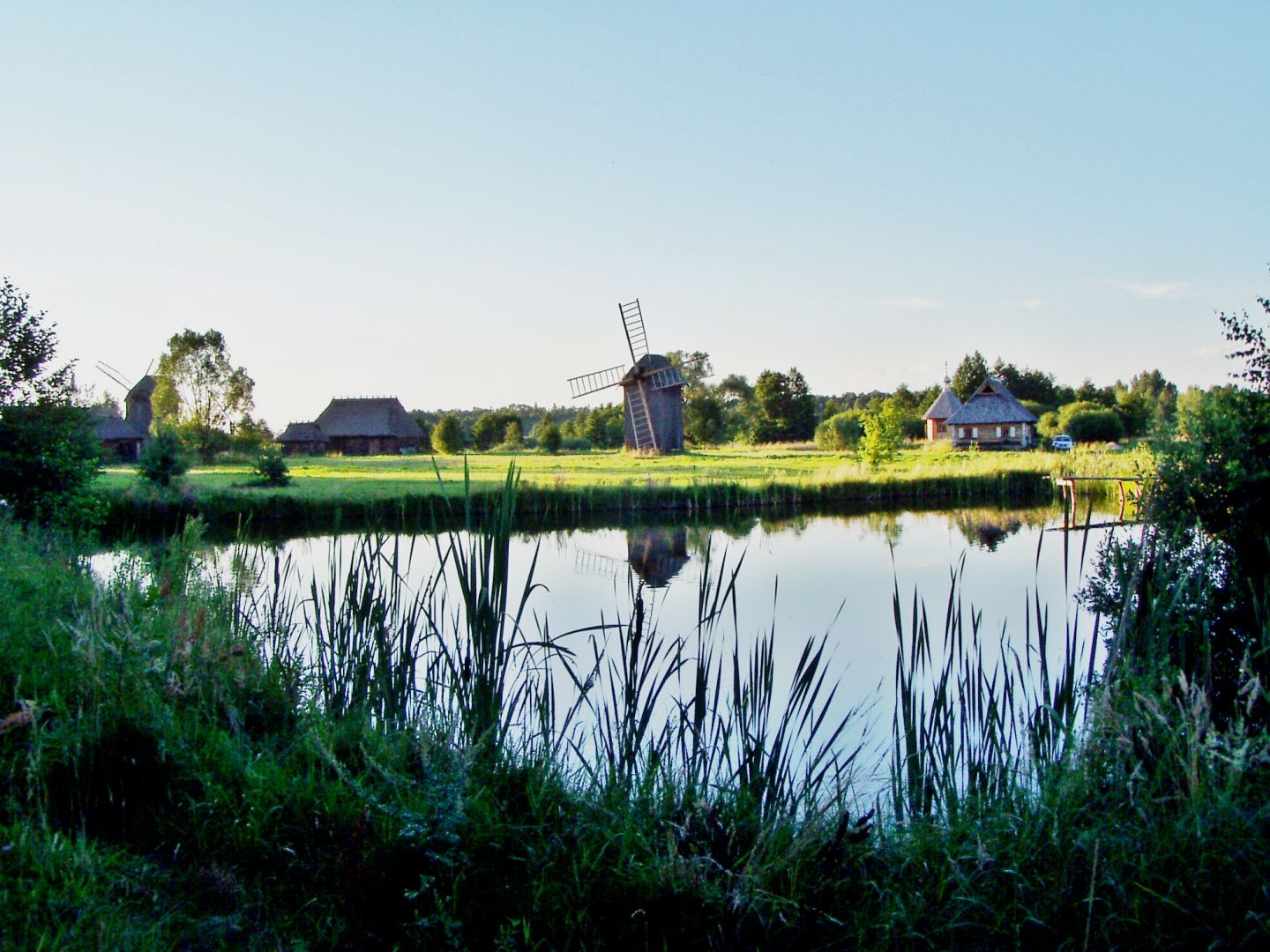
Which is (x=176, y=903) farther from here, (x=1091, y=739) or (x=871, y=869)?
(x=1091, y=739)

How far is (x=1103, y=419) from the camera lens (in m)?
40.7

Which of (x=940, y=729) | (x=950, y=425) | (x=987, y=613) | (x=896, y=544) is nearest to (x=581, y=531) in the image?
(x=896, y=544)

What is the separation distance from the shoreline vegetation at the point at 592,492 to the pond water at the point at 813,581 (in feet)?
4.68

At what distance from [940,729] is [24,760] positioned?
2.92 m

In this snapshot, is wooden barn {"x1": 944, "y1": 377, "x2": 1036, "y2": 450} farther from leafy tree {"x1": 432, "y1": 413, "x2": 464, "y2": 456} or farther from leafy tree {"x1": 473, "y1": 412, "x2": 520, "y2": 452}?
leafy tree {"x1": 432, "y1": 413, "x2": 464, "y2": 456}

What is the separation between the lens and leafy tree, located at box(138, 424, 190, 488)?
18.1 meters

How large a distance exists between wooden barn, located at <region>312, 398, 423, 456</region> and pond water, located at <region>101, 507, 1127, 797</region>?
3349 centimetres

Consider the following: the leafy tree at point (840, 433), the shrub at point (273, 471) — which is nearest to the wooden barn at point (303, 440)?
the leafy tree at point (840, 433)

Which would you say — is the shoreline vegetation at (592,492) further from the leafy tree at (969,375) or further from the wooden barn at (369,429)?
the leafy tree at (969,375)

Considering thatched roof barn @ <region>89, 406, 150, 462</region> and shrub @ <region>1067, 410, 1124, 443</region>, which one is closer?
thatched roof barn @ <region>89, 406, 150, 462</region>

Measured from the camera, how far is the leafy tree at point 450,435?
38.8m

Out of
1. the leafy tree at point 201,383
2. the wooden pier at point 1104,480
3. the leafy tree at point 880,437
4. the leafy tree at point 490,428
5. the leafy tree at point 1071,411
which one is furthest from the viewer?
the leafy tree at point 490,428

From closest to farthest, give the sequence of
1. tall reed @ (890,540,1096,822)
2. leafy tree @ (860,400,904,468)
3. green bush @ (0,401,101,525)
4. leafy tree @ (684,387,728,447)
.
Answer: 1. tall reed @ (890,540,1096,822)
2. green bush @ (0,401,101,525)
3. leafy tree @ (860,400,904,468)
4. leafy tree @ (684,387,728,447)

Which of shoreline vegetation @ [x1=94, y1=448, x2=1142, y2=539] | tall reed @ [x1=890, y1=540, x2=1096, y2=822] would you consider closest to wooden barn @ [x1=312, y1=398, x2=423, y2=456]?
shoreline vegetation @ [x1=94, y1=448, x2=1142, y2=539]
